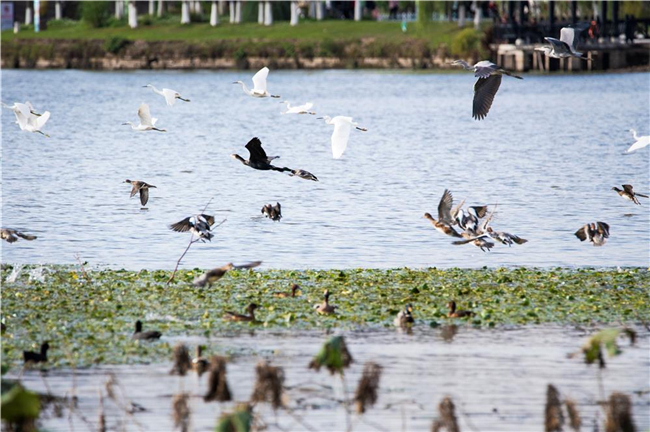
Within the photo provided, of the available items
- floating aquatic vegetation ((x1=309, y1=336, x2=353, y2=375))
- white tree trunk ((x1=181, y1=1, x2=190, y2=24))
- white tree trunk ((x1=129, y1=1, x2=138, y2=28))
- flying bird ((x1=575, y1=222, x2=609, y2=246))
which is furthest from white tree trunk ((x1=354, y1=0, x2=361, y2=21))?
floating aquatic vegetation ((x1=309, y1=336, x2=353, y2=375))

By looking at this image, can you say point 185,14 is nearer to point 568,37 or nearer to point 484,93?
point 568,37

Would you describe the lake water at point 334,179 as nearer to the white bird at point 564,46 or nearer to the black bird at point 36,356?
the white bird at point 564,46

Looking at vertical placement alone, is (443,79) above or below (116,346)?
above

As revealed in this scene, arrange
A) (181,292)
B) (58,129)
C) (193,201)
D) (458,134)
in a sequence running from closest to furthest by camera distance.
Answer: (181,292)
(193,201)
(458,134)
(58,129)

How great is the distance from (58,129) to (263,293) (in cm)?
3248

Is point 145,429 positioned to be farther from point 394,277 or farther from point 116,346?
point 394,277

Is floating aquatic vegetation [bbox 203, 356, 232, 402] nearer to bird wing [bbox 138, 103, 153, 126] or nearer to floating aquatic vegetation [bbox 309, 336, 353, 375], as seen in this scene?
floating aquatic vegetation [bbox 309, 336, 353, 375]

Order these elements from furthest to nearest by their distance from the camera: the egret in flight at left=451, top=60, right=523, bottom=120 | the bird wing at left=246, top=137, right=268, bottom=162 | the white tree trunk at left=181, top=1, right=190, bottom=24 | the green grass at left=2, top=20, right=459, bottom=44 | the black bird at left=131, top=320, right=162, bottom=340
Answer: the white tree trunk at left=181, top=1, right=190, bottom=24 < the green grass at left=2, top=20, right=459, bottom=44 < the egret in flight at left=451, top=60, right=523, bottom=120 < the bird wing at left=246, top=137, right=268, bottom=162 < the black bird at left=131, top=320, right=162, bottom=340

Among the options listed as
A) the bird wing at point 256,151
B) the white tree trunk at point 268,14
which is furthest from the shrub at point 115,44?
the bird wing at point 256,151

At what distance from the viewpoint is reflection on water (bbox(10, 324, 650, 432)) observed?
883 cm

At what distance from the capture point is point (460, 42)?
7462cm

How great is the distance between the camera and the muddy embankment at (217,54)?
3162 inches

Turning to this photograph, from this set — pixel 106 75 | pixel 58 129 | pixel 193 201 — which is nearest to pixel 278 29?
pixel 106 75

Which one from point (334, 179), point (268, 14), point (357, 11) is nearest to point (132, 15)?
point (268, 14)
